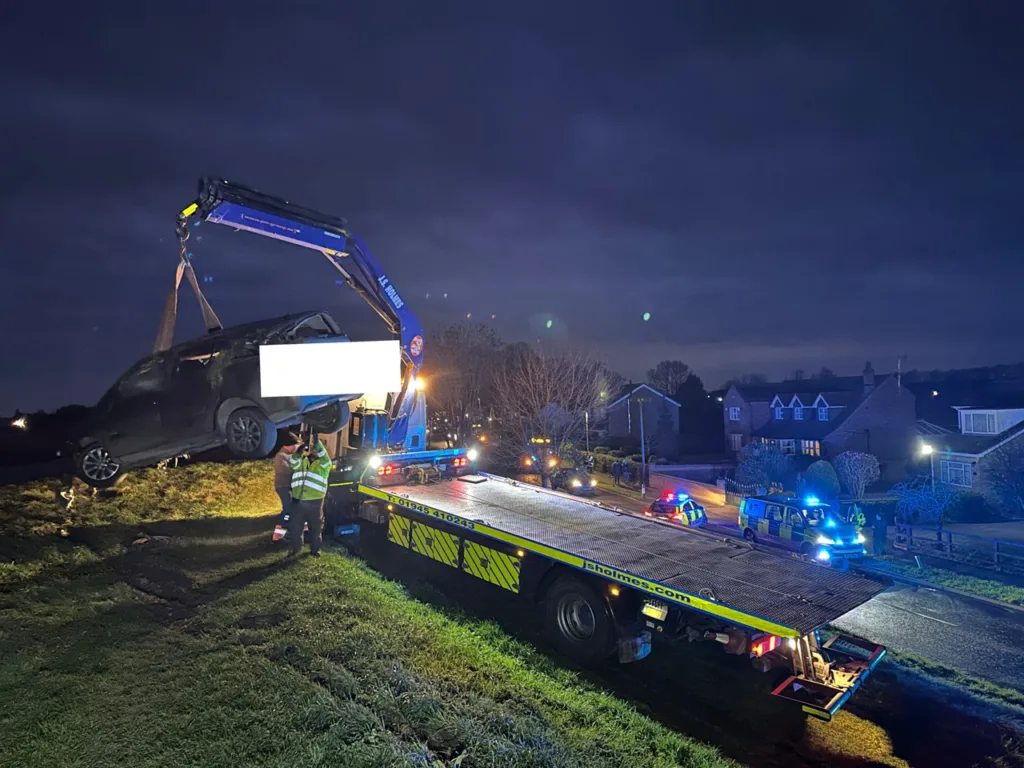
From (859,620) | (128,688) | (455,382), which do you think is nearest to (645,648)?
(128,688)

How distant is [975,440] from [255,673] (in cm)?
3388

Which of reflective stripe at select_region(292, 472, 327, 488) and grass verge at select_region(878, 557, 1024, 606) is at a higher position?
reflective stripe at select_region(292, 472, 327, 488)

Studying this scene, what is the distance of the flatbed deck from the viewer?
588 cm

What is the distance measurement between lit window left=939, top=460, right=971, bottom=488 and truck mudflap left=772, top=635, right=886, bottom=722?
27.3 meters

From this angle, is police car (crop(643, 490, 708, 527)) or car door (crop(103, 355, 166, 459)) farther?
police car (crop(643, 490, 708, 527))

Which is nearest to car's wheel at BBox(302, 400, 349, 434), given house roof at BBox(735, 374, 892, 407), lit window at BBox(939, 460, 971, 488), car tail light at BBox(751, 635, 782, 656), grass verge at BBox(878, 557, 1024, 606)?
car tail light at BBox(751, 635, 782, 656)

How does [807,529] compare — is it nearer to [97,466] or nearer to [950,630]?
[950,630]

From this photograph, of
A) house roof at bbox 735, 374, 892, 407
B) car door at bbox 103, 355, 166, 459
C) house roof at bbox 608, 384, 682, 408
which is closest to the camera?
car door at bbox 103, 355, 166, 459

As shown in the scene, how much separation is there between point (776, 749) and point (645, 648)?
1.57m

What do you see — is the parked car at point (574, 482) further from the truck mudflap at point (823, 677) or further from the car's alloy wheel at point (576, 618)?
the truck mudflap at point (823, 677)

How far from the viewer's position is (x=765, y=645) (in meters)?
5.85

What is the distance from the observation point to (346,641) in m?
6.35

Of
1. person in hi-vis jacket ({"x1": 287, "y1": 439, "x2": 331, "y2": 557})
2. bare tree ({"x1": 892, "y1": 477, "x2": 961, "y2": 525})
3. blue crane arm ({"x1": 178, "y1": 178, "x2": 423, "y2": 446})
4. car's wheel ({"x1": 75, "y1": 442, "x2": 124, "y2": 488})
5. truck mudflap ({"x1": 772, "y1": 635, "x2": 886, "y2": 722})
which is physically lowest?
bare tree ({"x1": 892, "y1": 477, "x2": 961, "y2": 525})

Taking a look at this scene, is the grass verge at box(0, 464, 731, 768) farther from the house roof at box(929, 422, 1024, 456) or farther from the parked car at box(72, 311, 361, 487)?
the house roof at box(929, 422, 1024, 456)
